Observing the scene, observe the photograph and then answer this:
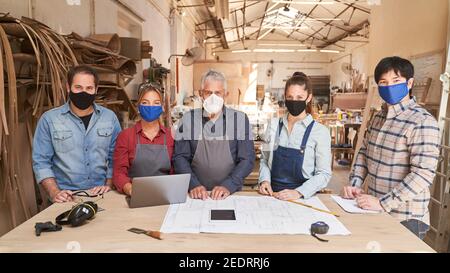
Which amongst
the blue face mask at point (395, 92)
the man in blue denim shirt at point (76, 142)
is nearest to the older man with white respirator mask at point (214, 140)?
the man in blue denim shirt at point (76, 142)

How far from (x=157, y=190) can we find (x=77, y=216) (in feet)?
1.19

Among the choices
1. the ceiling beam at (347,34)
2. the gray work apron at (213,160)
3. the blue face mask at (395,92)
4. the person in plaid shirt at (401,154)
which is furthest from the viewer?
the ceiling beam at (347,34)

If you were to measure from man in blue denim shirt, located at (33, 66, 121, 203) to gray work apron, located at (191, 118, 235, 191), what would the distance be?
537 mm

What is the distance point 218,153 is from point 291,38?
16.7 m

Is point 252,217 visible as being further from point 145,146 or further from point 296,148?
point 145,146

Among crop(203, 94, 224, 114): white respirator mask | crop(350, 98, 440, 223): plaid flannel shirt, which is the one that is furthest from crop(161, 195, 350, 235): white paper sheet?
crop(203, 94, 224, 114): white respirator mask

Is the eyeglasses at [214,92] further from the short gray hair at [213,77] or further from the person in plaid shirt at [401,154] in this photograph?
the person in plaid shirt at [401,154]

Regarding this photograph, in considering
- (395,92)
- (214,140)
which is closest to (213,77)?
(214,140)

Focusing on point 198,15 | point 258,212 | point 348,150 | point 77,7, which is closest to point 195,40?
point 198,15

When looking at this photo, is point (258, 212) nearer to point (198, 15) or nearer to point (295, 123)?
point (295, 123)

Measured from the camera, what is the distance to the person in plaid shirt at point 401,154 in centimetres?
173

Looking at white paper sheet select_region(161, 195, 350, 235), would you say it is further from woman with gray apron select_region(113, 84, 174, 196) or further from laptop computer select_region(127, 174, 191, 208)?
woman with gray apron select_region(113, 84, 174, 196)

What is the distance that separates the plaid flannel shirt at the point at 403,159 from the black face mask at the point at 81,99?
5.43 ft
